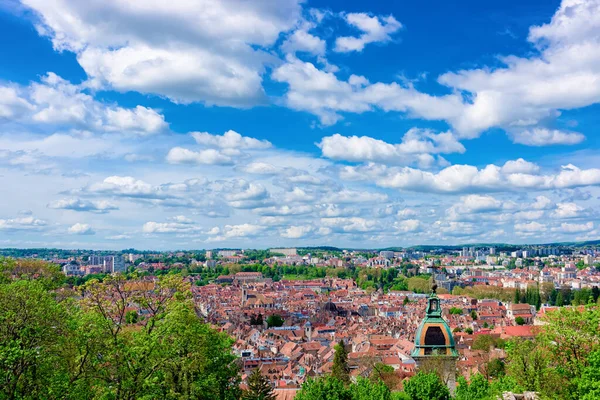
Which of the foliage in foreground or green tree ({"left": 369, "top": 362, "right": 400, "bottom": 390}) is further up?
the foliage in foreground

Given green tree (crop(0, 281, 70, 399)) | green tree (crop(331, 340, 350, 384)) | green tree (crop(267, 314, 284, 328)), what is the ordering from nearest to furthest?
green tree (crop(0, 281, 70, 399))
green tree (crop(331, 340, 350, 384))
green tree (crop(267, 314, 284, 328))

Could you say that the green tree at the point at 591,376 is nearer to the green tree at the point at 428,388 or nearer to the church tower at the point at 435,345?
the church tower at the point at 435,345

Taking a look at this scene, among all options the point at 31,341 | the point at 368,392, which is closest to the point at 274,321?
the point at 368,392

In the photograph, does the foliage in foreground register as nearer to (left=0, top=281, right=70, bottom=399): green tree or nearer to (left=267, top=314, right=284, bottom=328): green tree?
(left=0, top=281, right=70, bottom=399): green tree

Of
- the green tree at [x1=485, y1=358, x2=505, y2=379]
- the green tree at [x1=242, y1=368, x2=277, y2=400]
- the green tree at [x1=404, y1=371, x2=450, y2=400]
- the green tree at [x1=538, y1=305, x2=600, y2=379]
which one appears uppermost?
the green tree at [x1=538, y1=305, x2=600, y2=379]

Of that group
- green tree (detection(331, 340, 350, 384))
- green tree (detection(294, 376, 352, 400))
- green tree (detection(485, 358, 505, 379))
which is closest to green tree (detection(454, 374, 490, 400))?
green tree (detection(294, 376, 352, 400))

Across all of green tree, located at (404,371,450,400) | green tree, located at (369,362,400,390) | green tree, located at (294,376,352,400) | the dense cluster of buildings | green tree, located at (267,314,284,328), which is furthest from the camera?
green tree, located at (267,314,284,328)

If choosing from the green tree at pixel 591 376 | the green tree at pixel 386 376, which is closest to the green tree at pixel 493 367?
the green tree at pixel 386 376
